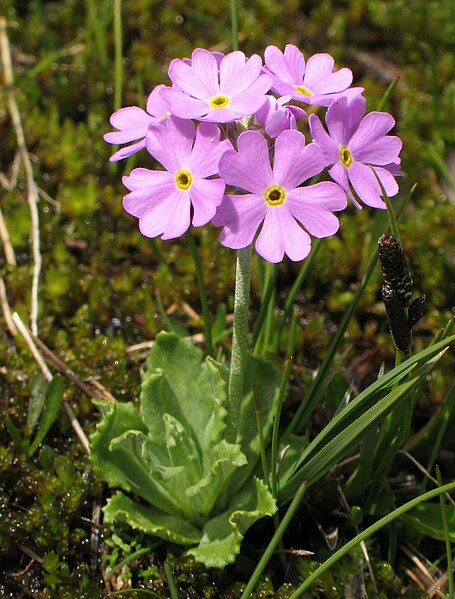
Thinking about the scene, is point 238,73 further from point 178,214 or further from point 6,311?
point 6,311

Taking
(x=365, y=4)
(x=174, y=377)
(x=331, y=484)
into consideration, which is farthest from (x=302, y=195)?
(x=365, y=4)

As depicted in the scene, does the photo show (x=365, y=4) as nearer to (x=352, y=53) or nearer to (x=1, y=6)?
(x=352, y=53)

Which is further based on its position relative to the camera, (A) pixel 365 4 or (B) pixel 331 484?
(A) pixel 365 4

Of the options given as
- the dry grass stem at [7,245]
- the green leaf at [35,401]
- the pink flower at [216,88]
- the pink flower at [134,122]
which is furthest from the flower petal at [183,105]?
the dry grass stem at [7,245]

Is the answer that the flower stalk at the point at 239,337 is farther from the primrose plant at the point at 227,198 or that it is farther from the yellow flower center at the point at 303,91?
the yellow flower center at the point at 303,91

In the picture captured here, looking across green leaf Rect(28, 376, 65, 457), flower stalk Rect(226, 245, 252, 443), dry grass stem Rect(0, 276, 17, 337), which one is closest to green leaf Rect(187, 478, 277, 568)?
flower stalk Rect(226, 245, 252, 443)

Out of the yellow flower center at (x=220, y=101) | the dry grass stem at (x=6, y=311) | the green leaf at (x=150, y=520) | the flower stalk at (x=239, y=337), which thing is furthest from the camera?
the dry grass stem at (x=6, y=311)

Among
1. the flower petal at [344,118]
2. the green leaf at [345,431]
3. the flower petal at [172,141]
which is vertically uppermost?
the flower petal at [344,118]
